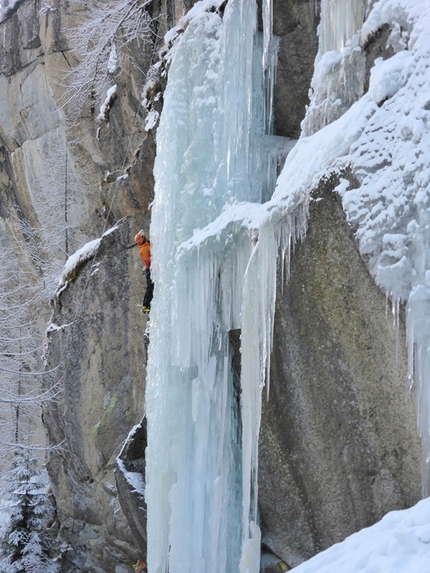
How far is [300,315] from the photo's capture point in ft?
20.8

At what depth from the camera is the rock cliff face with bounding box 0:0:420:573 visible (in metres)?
5.86

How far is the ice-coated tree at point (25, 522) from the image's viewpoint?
1162 centimetres

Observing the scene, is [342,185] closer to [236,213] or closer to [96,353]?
[236,213]

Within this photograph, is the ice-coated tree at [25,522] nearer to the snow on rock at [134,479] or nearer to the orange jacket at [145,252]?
the snow on rock at [134,479]

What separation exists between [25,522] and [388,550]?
923cm

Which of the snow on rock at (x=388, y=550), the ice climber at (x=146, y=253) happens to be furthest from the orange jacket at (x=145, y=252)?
the snow on rock at (x=388, y=550)

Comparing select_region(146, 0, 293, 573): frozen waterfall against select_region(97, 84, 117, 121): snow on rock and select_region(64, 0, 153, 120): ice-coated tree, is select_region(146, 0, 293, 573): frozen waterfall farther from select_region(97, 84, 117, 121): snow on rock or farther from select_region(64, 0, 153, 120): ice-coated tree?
select_region(97, 84, 117, 121): snow on rock

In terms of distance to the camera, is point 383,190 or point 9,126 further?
point 9,126

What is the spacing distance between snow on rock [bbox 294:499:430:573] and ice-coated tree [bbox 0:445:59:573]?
8053mm

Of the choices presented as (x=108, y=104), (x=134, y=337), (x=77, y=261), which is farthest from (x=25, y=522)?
(x=108, y=104)

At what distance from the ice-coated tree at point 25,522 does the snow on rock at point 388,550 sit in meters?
8.05

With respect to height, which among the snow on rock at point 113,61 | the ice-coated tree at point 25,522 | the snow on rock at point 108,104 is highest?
the snow on rock at point 113,61

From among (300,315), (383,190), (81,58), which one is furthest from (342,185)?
(81,58)

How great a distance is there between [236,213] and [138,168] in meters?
4.52
